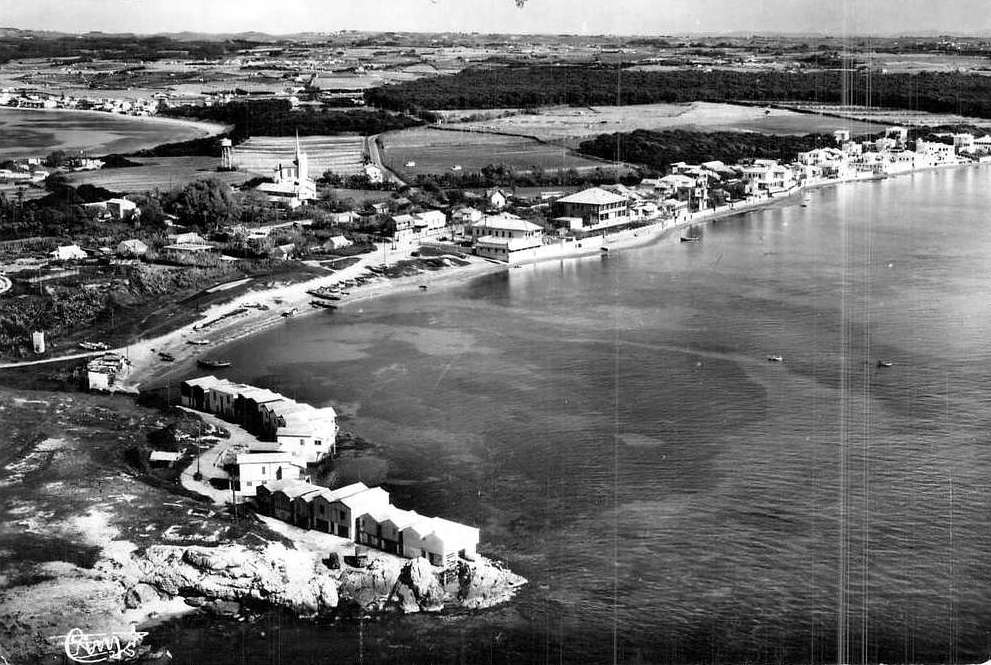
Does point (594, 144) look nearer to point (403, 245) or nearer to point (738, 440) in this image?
point (403, 245)

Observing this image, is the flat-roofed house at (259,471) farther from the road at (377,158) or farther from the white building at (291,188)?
the road at (377,158)

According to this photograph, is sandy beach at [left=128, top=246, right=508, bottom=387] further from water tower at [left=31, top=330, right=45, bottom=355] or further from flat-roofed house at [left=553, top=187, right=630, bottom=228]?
flat-roofed house at [left=553, top=187, right=630, bottom=228]

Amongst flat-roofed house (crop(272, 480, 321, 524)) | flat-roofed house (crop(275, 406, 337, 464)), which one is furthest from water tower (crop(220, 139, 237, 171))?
flat-roofed house (crop(272, 480, 321, 524))

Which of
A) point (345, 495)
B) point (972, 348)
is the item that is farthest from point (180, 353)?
point (972, 348)

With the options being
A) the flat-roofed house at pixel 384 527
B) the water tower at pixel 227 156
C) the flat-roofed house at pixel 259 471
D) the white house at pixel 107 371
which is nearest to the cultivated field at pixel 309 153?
the water tower at pixel 227 156

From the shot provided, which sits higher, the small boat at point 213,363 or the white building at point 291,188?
the white building at point 291,188

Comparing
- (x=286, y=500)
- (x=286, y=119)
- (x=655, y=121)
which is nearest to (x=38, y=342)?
(x=286, y=500)
